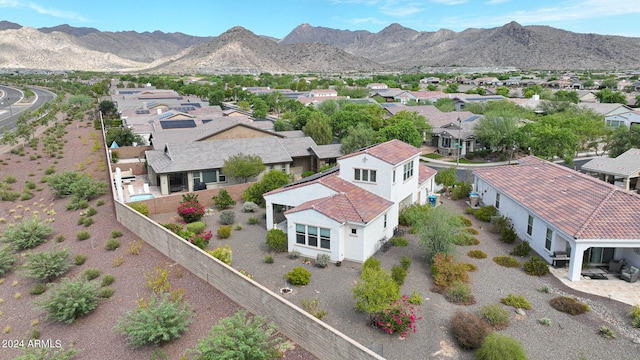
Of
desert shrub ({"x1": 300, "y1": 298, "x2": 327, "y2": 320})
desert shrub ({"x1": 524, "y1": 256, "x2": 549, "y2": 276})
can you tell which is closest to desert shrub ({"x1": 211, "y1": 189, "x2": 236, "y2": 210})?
desert shrub ({"x1": 300, "y1": 298, "x2": 327, "y2": 320})

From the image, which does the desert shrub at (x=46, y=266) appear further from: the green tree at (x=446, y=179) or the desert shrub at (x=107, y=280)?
the green tree at (x=446, y=179)

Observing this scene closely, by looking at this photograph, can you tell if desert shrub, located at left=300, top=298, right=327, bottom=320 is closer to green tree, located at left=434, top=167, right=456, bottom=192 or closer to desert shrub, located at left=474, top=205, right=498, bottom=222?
desert shrub, located at left=474, top=205, right=498, bottom=222

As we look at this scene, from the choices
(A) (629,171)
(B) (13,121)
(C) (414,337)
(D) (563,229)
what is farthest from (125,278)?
(B) (13,121)

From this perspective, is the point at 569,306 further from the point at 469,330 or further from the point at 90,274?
the point at 90,274

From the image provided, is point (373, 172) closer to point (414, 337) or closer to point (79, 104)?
point (414, 337)

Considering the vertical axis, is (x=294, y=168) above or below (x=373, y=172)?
below

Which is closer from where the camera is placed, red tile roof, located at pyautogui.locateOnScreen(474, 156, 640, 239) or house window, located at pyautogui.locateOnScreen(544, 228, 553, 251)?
red tile roof, located at pyautogui.locateOnScreen(474, 156, 640, 239)
